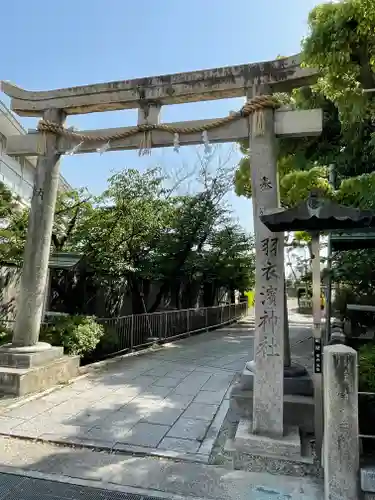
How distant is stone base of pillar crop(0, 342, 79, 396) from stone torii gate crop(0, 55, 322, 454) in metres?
0.02

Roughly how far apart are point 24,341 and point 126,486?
11.4 ft

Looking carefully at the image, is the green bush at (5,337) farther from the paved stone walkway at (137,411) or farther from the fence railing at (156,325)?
the fence railing at (156,325)

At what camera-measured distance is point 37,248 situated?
20.5 feet

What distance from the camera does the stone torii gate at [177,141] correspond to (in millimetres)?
4393

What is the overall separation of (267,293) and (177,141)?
2630 mm

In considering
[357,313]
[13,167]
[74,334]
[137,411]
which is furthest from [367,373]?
[13,167]

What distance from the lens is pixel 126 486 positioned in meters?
3.37

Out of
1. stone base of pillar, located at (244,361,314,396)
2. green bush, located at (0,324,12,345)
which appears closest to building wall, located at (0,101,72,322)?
green bush, located at (0,324,12,345)

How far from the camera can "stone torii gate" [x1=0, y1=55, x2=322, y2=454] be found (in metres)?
4.39

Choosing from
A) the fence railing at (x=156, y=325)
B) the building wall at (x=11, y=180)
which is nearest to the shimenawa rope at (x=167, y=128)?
the building wall at (x=11, y=180)

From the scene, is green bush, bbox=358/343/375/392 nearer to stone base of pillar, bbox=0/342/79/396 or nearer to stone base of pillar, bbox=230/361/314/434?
stone base of pillar, bbox=230/361/314/434

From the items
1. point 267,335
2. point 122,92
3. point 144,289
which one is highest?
point 122,92

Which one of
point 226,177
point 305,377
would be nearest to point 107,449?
point 305,377

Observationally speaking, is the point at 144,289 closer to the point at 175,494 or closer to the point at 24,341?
the point at 24,341
